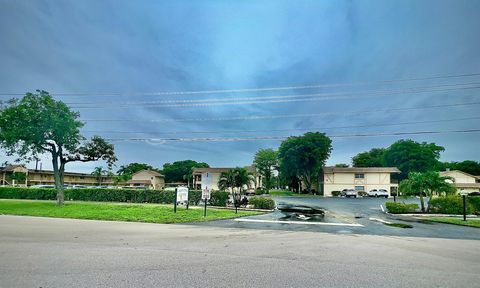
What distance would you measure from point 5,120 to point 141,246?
23.6 metres

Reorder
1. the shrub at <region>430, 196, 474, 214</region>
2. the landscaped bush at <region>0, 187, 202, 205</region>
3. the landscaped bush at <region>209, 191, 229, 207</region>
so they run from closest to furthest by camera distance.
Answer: the shrub at <region>430, 196, 474, 214</region>
the landscaped bush at <region>209, 191, 229, 207</region>
the landscaped bush at <region>0, 187, 202, 205</region>

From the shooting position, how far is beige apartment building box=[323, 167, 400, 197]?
56.8 meters

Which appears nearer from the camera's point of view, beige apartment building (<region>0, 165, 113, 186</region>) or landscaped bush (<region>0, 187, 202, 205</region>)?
landscaped bush (<region>0, 187, 202, 205</region>)

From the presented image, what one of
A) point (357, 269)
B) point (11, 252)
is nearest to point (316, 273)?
point (357, 269)

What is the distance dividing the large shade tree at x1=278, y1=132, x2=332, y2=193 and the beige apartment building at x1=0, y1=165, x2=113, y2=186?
2505 inches

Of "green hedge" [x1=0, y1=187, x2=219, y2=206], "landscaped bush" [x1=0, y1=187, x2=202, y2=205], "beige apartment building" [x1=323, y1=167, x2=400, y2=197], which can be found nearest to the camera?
"green hedge" [x1=0, y1=187, x2=219, y2=206]

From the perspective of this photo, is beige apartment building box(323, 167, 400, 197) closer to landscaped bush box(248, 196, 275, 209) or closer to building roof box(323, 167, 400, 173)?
building roof box(323, 167, 400, 173)

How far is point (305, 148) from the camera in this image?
6128 centimetres

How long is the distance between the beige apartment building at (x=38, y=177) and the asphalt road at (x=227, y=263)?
83134 mm

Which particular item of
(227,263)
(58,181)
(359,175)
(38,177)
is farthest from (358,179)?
(38,177)

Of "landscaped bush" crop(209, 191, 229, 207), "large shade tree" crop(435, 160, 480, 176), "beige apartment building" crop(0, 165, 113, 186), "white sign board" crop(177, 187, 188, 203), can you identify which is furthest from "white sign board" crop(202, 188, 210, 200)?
"large shade tree" crop(435, 160, 480, 176)

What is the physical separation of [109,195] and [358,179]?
4538 cm

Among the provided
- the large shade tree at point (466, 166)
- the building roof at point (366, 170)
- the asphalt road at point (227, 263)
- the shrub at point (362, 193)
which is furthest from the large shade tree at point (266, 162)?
the asphalt road at point (227, 263)

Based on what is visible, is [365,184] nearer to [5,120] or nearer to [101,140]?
[101,140]
